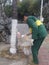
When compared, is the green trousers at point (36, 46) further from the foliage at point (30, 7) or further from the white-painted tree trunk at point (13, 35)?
the foliage at point (30, 7)

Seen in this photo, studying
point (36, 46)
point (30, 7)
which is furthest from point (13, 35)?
point (30, 7)

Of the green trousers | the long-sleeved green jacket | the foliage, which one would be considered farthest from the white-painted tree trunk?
the foliage

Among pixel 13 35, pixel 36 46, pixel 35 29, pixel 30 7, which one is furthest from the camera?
pixel 30 7

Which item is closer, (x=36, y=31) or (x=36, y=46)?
(x=36, y=31)

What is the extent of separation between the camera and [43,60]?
800 centimetres

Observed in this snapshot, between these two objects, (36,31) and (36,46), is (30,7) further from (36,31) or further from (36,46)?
(36,31)

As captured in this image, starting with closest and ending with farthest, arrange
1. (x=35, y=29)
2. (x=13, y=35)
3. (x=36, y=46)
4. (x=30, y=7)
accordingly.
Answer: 1. (x=35, y=29)
2. (x=36, y=46)
3. (x=13, y=35)
4. (x=30, y=7)

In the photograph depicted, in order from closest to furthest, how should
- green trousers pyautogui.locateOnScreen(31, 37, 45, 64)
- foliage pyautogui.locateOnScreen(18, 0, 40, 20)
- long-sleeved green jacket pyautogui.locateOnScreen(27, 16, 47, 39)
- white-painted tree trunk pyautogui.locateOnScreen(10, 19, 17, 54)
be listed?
long-sleeved green jacket pyautogui.locateOnScreen(27, 16, 47, 39), green trousers pyautogui.locateOnScreen(31, 37, 45, 64), white-painted tree trunk pyautogui.locateOnScreen(10, 19, 17, 54), foliage pyautogui.locateOnScreen(18, 0, 40, 20)

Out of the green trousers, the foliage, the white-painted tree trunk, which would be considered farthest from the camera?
the foliage

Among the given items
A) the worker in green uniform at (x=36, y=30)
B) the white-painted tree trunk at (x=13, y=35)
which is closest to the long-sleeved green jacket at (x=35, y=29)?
the worker in green uniform at (x=36, y=30)

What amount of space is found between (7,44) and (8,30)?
3.09 ft

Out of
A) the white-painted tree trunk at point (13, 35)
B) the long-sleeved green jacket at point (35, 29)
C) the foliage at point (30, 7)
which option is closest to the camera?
the long-sleeved green jacket at point (35, 29)

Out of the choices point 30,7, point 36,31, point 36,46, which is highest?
point 36,31

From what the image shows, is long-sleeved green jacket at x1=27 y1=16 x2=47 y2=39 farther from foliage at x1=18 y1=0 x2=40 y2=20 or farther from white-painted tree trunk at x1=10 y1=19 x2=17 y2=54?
foliage at x1=18 y1=0 x2=40 y2=20
